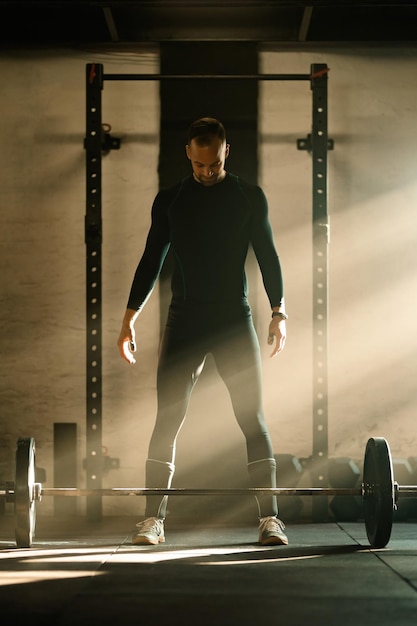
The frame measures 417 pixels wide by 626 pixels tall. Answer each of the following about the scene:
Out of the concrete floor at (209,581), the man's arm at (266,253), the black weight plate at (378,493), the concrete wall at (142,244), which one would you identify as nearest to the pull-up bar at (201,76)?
the concrete wall at (142,244)

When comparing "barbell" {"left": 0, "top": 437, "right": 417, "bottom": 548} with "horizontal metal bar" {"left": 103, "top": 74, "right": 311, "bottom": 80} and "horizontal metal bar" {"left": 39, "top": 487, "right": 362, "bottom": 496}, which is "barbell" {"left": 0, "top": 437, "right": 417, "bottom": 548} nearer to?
"horizontal metal bar" {"left": 39, "top": 487, "right": 362, "bottom": 496}

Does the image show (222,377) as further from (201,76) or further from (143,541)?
(201,76)

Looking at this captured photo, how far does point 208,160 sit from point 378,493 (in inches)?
63.3

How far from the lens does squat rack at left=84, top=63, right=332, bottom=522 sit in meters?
4.55

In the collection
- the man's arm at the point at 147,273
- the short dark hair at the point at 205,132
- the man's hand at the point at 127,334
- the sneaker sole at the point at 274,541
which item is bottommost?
the sneaker sole at the point at 274,541

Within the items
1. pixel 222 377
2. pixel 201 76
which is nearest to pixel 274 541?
pixel 222 377

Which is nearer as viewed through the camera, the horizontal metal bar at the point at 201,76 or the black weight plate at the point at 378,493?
the black weight plate at the point at 378,493

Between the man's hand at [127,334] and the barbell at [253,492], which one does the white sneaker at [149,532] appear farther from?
the man's hand at [127,334]

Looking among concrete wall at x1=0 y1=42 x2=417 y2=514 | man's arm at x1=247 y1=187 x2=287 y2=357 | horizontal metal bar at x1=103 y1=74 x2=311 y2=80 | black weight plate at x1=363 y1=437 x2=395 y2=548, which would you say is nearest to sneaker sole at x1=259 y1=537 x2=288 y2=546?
black weight plate at x1=363 y1=437 x2=395 y2=548

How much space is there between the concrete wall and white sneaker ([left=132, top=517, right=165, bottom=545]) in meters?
1.19

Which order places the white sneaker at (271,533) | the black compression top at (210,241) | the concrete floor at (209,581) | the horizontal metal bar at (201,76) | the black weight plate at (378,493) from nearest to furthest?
the concrete floor at (209,581) < the black weight plate at (378,493) < the white sneaker at (271,533) < the black compression top at (210,241) < the horizontal metal bar at (201,76)

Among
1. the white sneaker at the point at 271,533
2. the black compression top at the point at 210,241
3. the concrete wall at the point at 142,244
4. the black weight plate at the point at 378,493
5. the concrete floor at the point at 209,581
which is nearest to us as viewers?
the concrete floor at the point at 209,581

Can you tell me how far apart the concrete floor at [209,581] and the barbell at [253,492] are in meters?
0.09

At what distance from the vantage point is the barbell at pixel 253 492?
11.2 feet
